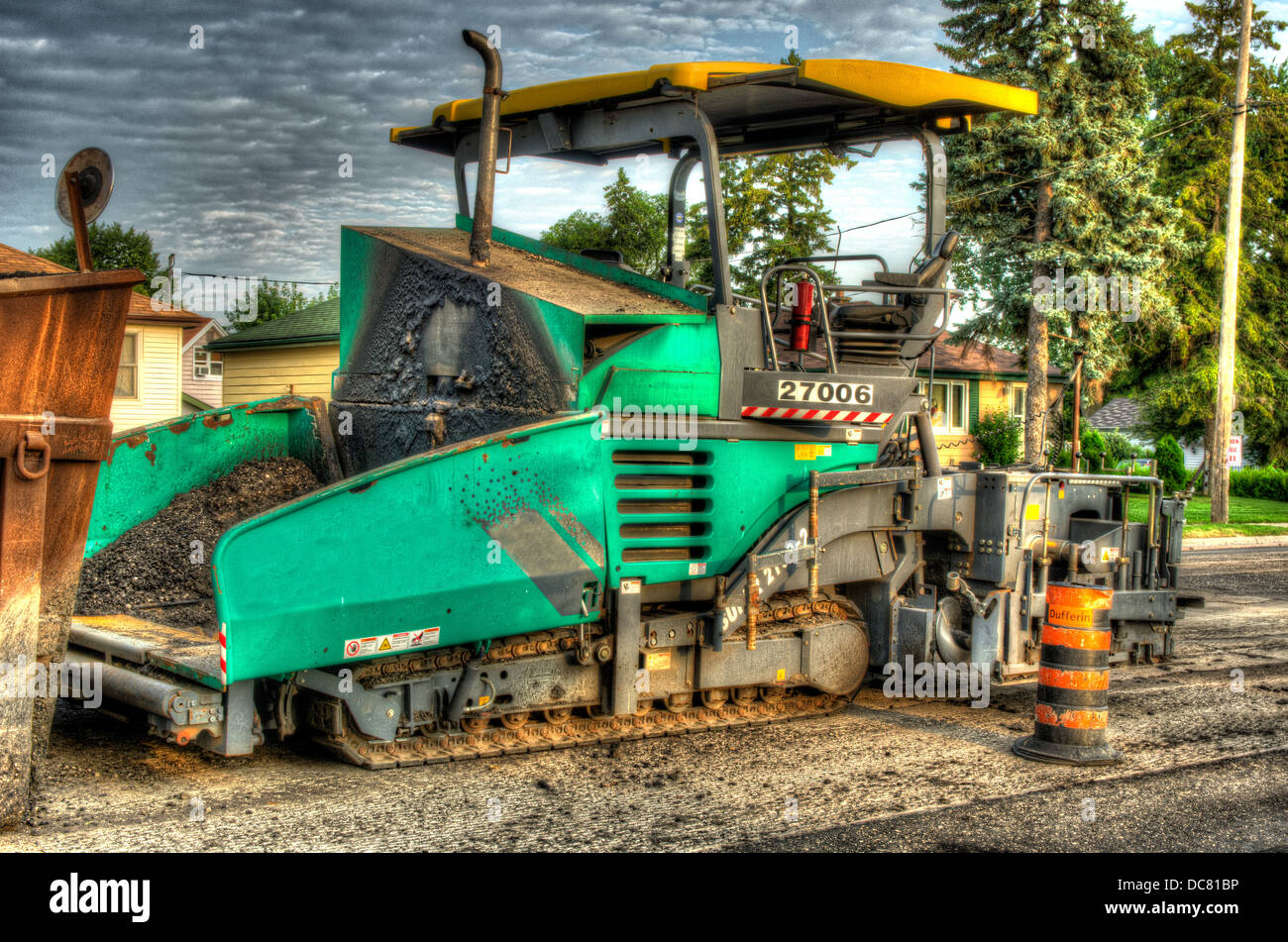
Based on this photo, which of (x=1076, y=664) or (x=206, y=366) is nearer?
(x=1076, y=664)

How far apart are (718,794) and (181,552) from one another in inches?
136

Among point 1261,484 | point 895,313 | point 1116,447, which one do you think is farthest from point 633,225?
point 895,313

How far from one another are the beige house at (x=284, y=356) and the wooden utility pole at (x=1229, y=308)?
17.5 m

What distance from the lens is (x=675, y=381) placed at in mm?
6145

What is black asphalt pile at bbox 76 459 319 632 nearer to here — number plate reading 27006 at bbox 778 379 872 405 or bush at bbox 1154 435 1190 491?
number plate reading 27006 at bbox 778 379 872 405

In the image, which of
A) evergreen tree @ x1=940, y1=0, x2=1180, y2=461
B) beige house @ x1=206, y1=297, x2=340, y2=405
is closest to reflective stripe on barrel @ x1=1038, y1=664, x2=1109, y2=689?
evergreen tree @ x1=940, y1=0, x2=1180, y2=461

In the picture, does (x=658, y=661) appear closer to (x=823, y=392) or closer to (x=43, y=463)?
(x=823, y=392)

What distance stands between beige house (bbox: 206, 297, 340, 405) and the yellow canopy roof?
18436 mm

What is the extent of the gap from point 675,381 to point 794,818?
2322mm

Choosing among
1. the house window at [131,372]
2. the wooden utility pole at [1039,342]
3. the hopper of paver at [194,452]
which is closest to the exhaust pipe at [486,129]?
the hopper of paver at [194,452]

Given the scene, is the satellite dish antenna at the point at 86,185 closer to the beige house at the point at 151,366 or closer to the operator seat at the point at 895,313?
the operator seat at the point at 895,313

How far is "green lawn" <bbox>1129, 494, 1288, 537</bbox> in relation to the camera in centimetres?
2114

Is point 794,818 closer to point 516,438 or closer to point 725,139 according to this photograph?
point 516,438

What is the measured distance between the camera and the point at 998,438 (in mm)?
31641
